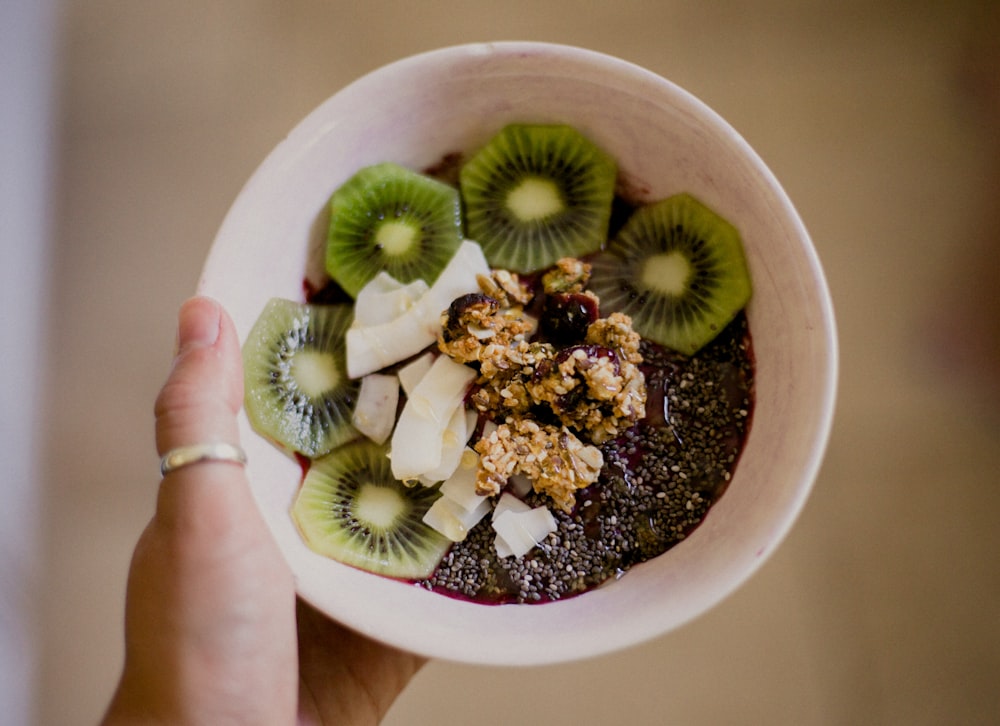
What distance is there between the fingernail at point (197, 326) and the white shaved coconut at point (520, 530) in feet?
1.03

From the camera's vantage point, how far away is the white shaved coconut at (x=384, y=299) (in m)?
0.86

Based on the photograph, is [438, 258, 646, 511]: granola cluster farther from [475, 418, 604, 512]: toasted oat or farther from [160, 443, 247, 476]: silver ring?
[160, 443, 247, 476]: silver ring

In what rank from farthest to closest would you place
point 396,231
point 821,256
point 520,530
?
point 821,256, point 396,231, point 520,530

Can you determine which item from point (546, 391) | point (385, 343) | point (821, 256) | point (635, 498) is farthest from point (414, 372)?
point (821, 256)

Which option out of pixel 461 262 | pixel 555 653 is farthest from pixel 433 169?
pixel 555 653

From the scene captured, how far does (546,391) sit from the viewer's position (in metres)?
0.77

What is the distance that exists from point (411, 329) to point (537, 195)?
204 millimetres

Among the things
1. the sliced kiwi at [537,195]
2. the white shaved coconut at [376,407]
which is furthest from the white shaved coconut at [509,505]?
the sliced kiwi at [537,195]

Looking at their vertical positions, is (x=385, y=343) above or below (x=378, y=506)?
above

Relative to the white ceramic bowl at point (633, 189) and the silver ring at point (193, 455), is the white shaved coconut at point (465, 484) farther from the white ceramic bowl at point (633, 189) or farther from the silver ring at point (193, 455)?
the silver ring at point (193, 455)

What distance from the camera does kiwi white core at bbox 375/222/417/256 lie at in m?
0.89

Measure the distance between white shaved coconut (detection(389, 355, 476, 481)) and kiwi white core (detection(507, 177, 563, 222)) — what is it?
0.19 m

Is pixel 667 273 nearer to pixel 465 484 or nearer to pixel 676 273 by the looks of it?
pixel 676 273

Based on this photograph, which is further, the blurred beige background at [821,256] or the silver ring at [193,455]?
the blurred beige background at [821,256]
